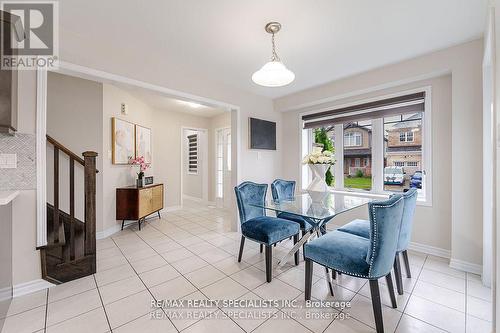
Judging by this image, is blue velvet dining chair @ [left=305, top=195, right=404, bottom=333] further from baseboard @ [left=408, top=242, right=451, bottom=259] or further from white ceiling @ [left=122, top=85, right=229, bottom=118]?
white ceiling @ [left=122, top=85, right=229, bottom=118]

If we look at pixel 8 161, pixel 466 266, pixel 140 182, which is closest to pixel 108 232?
pixel 140 182

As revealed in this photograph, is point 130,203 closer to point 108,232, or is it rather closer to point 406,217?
point 108,232

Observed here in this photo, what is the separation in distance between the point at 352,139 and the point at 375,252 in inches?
100

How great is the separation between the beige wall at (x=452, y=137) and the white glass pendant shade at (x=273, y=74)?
5.92 feet

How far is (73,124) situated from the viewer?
10.2 feet

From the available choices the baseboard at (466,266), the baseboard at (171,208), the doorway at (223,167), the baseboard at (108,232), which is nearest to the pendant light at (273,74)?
the baseboard at (466,266)

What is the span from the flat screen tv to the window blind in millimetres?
694

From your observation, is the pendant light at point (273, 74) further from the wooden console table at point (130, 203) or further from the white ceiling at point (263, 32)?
the wooden console table at point (130, 203)

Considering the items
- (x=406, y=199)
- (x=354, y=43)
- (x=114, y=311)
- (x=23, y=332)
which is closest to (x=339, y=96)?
(x=354, y=43)

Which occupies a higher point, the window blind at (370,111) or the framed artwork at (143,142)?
the window blind at (370,111)

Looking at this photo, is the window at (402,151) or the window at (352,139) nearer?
the window at (402,151)

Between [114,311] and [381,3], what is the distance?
3.34 meters

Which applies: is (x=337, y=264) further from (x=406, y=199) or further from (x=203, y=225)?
(x=203, y=225)

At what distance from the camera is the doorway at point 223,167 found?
555cm
